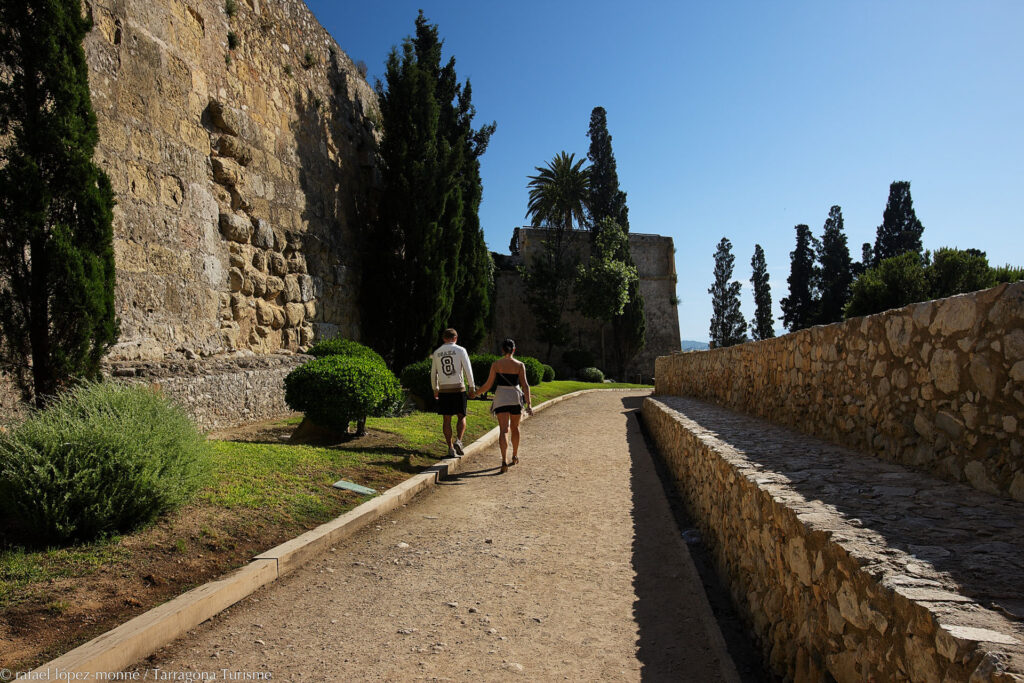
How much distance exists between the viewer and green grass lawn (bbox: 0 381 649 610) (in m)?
3.52

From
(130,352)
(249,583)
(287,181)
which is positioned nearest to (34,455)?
(249,583)

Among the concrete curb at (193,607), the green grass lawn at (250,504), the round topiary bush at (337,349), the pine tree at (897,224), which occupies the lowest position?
the concrete curb at (193,607)

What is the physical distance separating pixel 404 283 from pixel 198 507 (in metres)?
10.9

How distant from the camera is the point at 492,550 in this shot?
4871 mm

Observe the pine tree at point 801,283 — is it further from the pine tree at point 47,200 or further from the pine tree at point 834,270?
the pine tree at point 47,200

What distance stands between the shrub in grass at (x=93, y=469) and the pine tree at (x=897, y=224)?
4458 cm

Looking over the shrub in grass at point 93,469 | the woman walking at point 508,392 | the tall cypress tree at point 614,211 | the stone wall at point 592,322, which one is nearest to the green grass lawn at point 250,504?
the shrub in grass at point 93,469

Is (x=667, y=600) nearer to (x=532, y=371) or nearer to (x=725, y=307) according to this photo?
(x=532, y=371)

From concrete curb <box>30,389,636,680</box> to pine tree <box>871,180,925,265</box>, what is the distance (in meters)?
43.6

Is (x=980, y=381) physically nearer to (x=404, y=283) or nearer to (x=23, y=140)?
(x=23, y=140)

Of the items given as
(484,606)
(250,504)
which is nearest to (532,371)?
(250,504)

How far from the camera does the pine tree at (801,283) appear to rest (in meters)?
43.2

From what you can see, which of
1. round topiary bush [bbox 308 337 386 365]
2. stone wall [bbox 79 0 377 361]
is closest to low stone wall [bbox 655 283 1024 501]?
round topiary bush [bbox 308 337 386 365]

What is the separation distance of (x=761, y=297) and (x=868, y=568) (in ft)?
159
